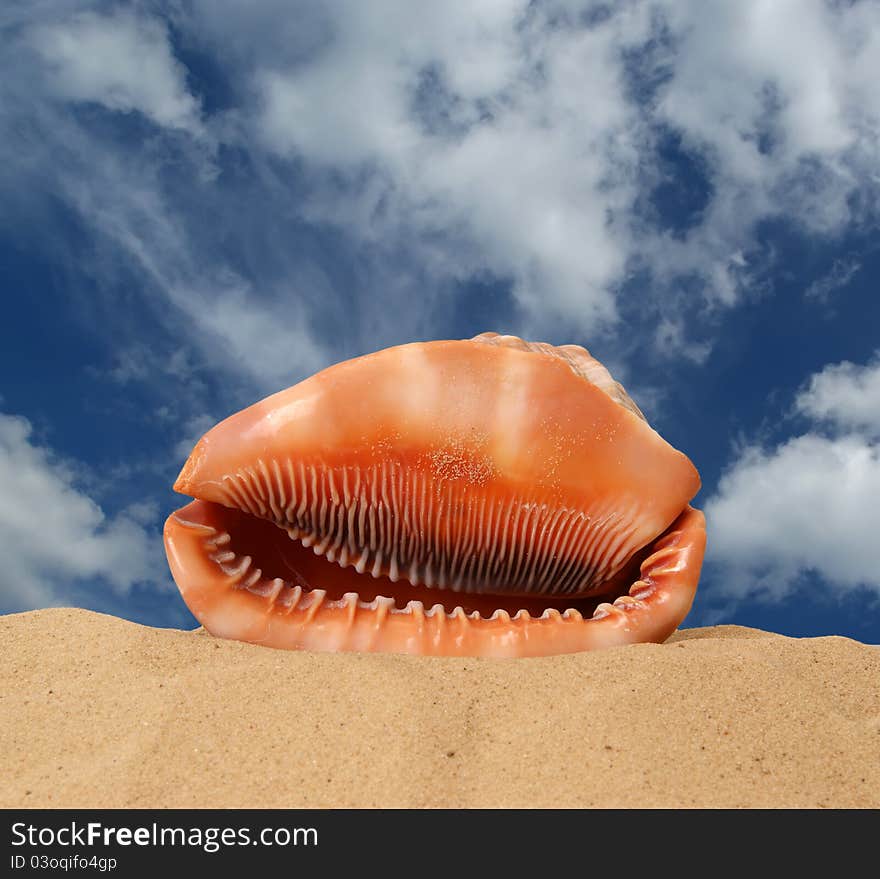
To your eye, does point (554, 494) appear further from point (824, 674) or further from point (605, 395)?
point (824, 674)

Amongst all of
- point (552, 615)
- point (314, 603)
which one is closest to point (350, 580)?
point (314, 603)

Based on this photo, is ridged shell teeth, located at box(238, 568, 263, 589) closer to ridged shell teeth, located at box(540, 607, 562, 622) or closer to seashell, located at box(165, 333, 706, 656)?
seashell, located at box(165, 333, 706, 656)

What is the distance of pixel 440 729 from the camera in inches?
73.5

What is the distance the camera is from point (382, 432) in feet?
9.04

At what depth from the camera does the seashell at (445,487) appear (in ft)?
8.85

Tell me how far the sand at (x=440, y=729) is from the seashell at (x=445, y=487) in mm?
267

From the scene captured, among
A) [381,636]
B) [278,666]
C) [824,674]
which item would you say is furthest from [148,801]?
[824,674]

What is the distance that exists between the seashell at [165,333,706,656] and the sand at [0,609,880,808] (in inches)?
10.5

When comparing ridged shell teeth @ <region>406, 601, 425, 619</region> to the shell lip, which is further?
the shell lip

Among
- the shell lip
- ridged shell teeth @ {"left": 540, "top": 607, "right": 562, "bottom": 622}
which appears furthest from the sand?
the shell lip

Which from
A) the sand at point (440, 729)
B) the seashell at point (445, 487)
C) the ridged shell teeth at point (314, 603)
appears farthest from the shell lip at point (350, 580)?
the sand at point (440, 729)

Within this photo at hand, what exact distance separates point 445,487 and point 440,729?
41.6 inches

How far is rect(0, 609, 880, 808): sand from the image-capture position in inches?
65.2

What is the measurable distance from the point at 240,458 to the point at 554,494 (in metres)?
1.07
